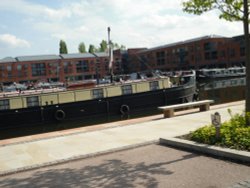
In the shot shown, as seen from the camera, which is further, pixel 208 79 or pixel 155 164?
pixel 208 79

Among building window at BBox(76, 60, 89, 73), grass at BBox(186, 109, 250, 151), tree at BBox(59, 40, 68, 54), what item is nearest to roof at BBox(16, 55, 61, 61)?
building window at BBox(76, 60, 89, 73)

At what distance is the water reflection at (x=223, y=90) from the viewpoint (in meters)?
48.0

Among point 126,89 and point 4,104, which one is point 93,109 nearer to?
point 126,89

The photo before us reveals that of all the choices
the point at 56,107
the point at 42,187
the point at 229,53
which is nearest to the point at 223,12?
the point at 42,187

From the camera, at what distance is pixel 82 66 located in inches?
4712

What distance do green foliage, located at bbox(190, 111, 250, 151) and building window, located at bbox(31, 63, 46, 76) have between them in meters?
106

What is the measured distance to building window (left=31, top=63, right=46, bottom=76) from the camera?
365 feet

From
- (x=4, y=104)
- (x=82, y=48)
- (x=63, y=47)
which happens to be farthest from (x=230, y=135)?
→ (x=82, y=48)

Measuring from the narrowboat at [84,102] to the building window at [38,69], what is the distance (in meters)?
85.6

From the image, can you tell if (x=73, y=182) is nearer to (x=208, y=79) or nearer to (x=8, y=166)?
(x=8, y=166)

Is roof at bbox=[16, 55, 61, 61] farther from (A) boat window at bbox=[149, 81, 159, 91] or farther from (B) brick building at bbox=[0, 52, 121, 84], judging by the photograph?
(A) boat window at bbox=[149, 81, 159, 91]

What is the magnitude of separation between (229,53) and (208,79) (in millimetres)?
29299

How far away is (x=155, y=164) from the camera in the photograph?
8820 mm

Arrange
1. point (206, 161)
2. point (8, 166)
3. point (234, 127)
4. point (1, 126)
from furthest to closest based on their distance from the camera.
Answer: point (1, 126)
point (234, 127)
point (8, 166)
point (206, 161)
